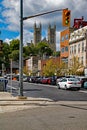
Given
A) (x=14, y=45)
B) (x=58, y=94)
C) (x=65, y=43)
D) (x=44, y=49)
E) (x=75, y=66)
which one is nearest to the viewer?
(x=58, y=94)

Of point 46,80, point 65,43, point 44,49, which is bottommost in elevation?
point 46,80

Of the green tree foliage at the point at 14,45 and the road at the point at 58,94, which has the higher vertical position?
the green tree foliage at the point at 14,45

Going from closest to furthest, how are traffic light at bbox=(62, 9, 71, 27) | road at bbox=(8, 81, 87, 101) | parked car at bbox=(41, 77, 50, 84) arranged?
traffic light at bbox=(62, 9, 71, 27), road at bbox=(8, 81, 87, 101), parked car at bbox=(41, 77, 50, 84)

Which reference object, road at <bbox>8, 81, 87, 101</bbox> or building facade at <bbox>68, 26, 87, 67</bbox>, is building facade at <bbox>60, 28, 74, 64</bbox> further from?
road at <bbox>8, 81, 87, 101</bbox>

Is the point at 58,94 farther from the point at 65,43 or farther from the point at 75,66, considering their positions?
the point at 65,43

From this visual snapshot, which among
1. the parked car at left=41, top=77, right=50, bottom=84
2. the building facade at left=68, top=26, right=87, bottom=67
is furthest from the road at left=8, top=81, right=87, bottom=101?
the building facade at left=68, top=26, right=87, bottom=67

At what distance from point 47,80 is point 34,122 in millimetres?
51493

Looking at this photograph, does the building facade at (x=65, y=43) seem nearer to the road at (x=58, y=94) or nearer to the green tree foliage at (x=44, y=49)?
the road at (x=58, y=94)

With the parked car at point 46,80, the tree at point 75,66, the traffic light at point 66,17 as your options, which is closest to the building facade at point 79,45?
the tree at point 75,66

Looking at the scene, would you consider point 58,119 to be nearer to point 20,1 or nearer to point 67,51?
point 20,1

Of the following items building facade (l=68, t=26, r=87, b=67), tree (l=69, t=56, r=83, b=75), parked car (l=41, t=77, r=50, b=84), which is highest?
building facade (l=68, t=26, r=87, b=67)

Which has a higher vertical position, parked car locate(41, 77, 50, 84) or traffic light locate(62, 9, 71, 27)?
traffic light locate(62, 9, 71, 27)

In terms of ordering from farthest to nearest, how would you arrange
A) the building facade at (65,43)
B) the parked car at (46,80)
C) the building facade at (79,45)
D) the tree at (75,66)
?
the building facade at (65,43), the building facade at (79,45), the tree at (75,66), the parked car at (46,80)

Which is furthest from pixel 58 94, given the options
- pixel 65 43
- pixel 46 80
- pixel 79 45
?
pixel 65 43
